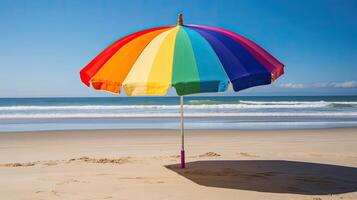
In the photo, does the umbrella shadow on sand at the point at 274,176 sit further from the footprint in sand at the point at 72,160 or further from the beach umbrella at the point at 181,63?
the beach umbrella at the point at 181,63

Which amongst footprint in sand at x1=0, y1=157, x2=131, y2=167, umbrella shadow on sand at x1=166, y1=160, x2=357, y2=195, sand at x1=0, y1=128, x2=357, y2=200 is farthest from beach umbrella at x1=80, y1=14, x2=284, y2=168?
footprint in sand at x1=0, y1=157, x2=131, y2=167

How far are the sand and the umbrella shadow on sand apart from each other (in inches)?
0.5

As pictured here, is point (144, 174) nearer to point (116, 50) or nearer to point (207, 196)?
point (207, 196)

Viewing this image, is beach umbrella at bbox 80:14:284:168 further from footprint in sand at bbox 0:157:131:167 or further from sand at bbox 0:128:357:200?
footprint in sand at bbox 0:157:131:167

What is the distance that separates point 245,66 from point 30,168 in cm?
395

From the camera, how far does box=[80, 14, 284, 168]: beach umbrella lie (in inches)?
183

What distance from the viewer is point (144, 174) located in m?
5.93

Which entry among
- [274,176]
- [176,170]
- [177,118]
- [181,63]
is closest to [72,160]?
[176,170]

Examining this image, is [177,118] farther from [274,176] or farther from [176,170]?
[274,176]

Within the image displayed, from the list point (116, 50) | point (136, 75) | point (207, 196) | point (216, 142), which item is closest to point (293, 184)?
point (207, 196)

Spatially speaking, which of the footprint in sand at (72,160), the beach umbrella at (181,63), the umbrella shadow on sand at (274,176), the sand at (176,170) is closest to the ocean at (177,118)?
the sand at (176,170)

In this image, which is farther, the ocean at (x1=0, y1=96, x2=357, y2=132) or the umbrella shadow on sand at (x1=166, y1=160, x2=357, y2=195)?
the ocean at (x1=0, y1=96, x2=357, y2=132)

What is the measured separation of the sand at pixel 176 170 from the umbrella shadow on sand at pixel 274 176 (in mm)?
13

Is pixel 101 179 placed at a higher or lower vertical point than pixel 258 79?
lower
